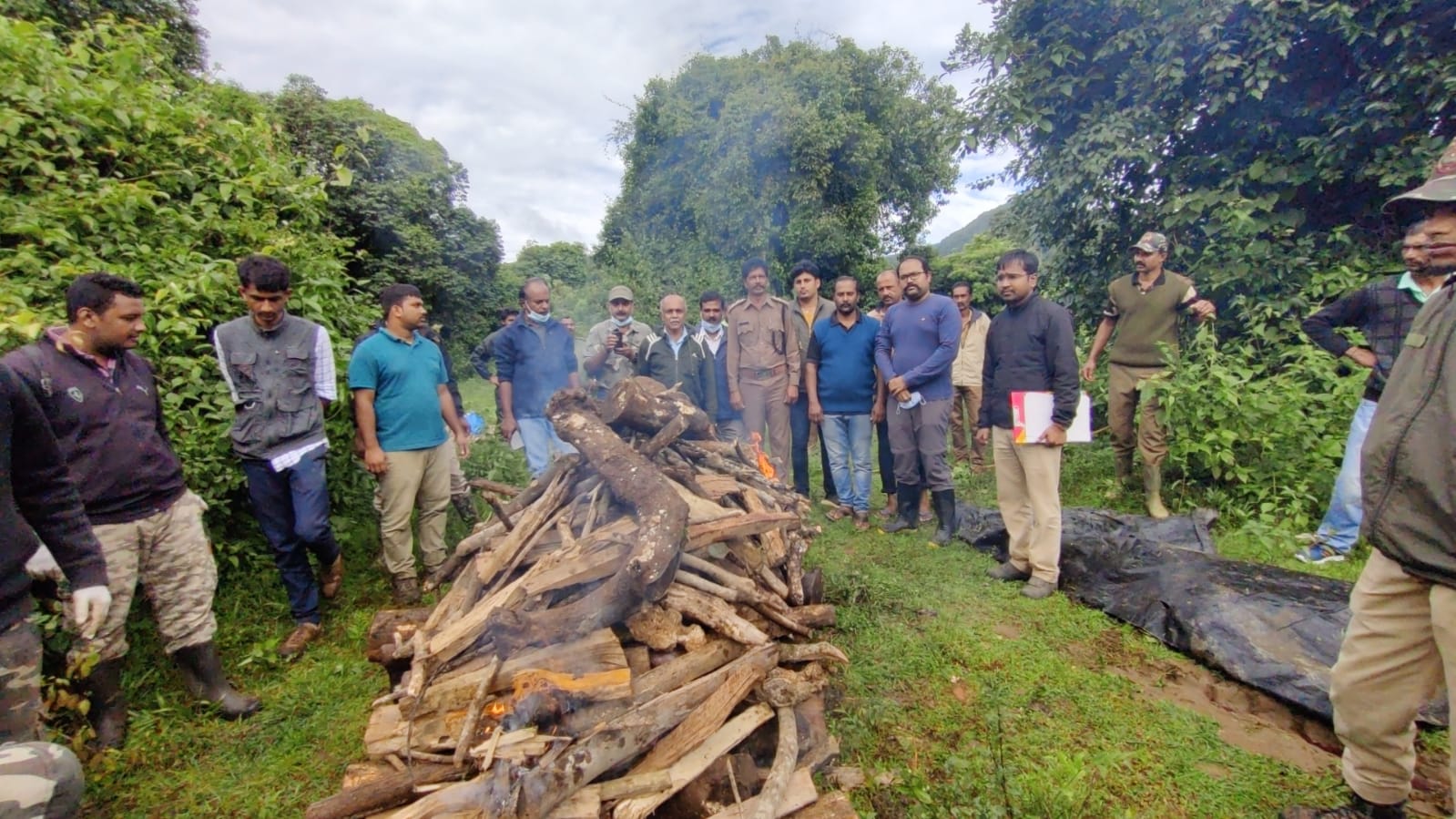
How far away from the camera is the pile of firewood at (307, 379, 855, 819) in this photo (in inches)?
80.5

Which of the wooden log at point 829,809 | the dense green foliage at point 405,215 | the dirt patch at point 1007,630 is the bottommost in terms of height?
the dirt patch at point 1007,630

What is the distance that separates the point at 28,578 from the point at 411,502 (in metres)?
2.25

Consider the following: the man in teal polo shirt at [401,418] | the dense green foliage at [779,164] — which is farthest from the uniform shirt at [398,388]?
the dense green foliage at [779,164]

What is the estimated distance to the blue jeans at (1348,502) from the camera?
420 cm

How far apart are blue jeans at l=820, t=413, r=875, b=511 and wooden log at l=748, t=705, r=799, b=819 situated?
3.32 m

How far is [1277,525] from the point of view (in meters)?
4.85

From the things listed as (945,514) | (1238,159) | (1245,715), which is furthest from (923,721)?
(1238,159)

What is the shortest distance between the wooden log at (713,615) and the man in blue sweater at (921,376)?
2800mm

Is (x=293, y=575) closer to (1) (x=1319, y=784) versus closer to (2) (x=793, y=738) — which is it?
(2) (x=793, y=738)

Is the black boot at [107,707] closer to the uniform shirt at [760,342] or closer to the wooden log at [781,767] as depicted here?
the wooden log at [781,767]

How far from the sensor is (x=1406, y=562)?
6.41 ft

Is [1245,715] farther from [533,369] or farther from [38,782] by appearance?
[533,369]

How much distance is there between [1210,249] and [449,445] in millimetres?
7622

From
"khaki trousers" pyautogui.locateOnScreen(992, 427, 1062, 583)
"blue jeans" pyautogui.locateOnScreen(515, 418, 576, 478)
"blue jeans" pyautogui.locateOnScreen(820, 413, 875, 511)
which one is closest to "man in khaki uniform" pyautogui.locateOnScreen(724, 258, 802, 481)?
"blue jeans" pyautogui.locateOnScreen(820, 413, 875, 511)
